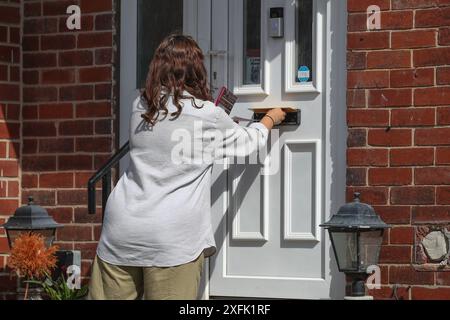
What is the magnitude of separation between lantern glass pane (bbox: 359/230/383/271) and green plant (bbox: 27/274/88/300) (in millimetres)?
1679

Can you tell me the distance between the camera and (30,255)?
19.5 ft

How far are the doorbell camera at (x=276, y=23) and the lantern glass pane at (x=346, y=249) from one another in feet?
4.31

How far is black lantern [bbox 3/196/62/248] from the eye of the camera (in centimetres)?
616

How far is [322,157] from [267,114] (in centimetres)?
45

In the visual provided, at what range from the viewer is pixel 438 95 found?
5836mm

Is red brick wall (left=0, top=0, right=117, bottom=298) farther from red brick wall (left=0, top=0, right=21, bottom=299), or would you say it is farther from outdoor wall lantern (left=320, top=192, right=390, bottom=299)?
outdoor wall lantern (left=320, top=192, right=390, bottom=299)

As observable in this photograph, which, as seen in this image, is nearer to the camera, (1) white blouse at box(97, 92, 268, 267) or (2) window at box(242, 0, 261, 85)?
(1) white blouse at box(97, 92, 268, 267)

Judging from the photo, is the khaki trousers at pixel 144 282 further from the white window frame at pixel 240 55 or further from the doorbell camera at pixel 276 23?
the doorbell camera at pixel 276 23

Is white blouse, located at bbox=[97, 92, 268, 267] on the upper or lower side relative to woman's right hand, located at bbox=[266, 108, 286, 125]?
lower

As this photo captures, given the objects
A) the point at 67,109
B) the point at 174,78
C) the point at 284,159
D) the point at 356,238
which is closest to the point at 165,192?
the point at 174,78

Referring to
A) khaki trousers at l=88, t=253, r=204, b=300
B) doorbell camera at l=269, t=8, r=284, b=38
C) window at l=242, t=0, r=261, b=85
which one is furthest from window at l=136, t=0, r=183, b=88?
khaki trousers at l=88, t=253, r=204, b=300

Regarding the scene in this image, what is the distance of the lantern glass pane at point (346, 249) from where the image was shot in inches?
218

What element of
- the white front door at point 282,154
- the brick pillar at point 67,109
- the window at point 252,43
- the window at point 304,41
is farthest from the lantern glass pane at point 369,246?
the brick pillar at point 67,109

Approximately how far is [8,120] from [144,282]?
2300 mm
